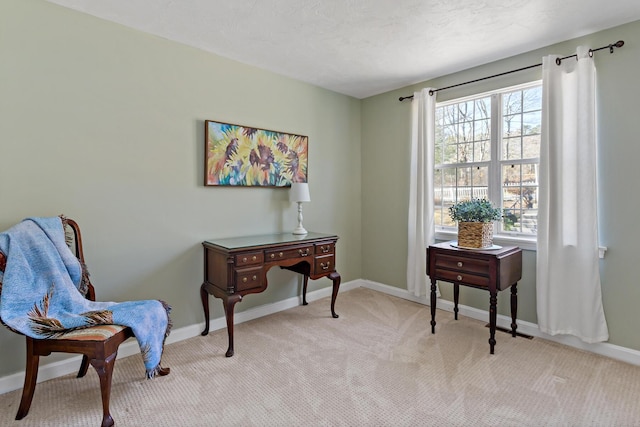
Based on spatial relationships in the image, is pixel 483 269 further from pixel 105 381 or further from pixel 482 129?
pixel 105 381

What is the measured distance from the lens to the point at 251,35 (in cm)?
253

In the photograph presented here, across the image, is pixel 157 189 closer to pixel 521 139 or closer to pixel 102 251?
pixel 102 251

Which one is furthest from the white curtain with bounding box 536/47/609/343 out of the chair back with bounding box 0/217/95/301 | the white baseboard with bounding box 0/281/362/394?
the chair back with bounding box 0/217/95/301

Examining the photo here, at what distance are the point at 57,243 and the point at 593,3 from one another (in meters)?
3.63

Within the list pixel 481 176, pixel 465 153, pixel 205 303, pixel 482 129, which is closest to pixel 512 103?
pixel 482 129

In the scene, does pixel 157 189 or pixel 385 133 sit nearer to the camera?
pixel 157 189

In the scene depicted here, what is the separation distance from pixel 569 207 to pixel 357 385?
6.81ft

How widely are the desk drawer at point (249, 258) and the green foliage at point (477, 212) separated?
5.46 ft

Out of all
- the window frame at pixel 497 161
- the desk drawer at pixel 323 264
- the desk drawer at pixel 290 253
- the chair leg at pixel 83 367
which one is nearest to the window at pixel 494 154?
the window frame at pixel 497 161

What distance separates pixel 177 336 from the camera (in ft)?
8.90

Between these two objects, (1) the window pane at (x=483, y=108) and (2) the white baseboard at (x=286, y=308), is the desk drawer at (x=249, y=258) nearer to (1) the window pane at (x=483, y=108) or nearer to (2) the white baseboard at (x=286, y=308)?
(2) the white baseboard at (x=286, y=308)

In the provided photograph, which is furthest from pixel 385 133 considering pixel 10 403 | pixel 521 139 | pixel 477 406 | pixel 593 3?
pixel 10 403

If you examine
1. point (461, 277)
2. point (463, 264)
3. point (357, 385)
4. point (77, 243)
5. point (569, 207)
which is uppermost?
point (569, 207)

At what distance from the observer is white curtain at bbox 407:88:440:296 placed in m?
3.40
